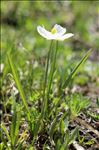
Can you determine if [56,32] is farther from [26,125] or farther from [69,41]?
[69,41]

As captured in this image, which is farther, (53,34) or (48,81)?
(48,81)

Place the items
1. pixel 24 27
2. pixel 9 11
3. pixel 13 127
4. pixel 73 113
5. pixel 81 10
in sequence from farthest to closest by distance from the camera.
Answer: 1. pixel 81 10
2. pixel 9 11
3. pixel 24 27
4. pixel 73 113
5. pixel 13 127

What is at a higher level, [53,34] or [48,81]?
[53,34]

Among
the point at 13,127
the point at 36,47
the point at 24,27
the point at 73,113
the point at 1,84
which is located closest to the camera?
the point at 13,127

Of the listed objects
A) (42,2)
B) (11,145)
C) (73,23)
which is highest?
(42,2)

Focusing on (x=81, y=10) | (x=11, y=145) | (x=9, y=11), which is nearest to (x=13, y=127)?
(x=11, y=145)

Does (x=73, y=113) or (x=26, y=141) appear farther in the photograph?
(x=73, y=113)

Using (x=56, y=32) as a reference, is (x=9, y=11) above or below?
above
